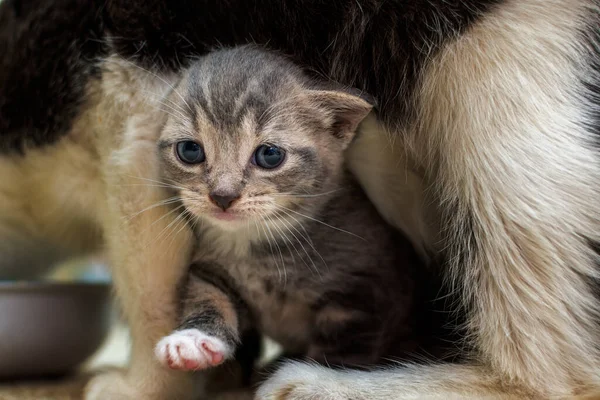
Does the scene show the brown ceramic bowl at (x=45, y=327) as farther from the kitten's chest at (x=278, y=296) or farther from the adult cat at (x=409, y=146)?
the kitten's chest at (x=278, y=296)

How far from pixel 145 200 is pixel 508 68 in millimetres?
587

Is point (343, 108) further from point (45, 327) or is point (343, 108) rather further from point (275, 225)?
point (45, 327)

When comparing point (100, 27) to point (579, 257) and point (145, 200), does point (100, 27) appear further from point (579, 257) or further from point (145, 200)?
point (579, 257)

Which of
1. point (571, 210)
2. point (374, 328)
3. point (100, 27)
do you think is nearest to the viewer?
point (571, 210)

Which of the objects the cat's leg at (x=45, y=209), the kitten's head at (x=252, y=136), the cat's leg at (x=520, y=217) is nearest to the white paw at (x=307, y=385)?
the cat's leg at (x=520, y=217)

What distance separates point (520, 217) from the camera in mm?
988

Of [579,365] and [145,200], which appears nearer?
[579,365]

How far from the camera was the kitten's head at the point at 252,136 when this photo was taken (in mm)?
1012

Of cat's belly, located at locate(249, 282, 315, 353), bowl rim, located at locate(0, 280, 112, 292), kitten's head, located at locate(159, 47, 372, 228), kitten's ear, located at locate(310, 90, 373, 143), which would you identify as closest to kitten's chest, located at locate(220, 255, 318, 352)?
cat's belly, located at locate(249, 282, 315, 353)

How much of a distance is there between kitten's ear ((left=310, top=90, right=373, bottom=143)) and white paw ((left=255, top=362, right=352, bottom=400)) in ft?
1.16

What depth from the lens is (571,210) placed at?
38.5 inches

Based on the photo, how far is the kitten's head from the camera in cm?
101

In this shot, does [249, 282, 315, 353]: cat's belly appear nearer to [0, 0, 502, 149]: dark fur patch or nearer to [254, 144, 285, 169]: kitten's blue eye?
[254, 144, 285, 169]: kitten's blue eye

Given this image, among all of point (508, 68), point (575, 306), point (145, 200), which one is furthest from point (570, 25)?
point (145, 200)
